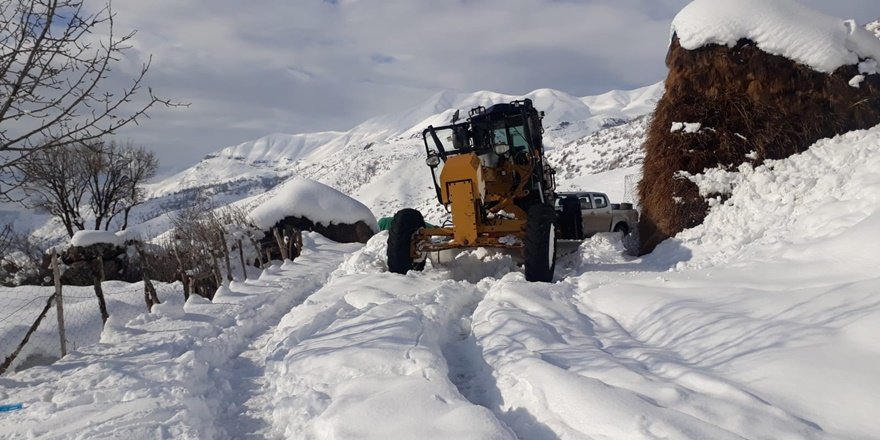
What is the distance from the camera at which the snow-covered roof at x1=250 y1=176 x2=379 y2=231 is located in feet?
75.1

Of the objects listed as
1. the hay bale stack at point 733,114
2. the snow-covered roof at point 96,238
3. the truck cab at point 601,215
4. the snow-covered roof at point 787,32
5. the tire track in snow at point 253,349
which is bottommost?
the tire track in snow at point 253,349

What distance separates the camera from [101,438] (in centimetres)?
384

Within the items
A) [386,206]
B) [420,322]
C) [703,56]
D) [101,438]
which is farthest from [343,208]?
[386,206]

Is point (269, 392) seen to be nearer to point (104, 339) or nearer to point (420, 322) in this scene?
point (420, 322)

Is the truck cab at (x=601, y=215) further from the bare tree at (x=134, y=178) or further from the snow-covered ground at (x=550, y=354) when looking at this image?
the bare tree at (x=134, y=178)

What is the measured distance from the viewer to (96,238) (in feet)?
Answer: 56.9

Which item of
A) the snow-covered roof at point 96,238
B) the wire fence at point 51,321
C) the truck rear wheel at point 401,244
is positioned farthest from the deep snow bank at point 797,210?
the snow-covered roof at point 96,238

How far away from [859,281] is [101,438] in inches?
231

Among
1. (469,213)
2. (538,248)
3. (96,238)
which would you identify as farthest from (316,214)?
(538,248)

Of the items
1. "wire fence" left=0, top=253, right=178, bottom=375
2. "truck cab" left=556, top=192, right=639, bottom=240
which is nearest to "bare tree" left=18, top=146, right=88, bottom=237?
"wire fence" left=0, top=253, right=178, bottom=375

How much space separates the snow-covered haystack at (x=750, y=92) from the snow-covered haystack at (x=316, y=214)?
15497 millimetres

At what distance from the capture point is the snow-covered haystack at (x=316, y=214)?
75.1 ft

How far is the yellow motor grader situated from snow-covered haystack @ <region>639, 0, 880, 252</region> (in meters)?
2.38

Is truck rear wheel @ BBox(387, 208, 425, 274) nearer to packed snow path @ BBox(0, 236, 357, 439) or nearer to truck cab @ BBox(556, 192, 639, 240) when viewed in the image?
packed snow path @ BBox(0, 236, 357, 439)
